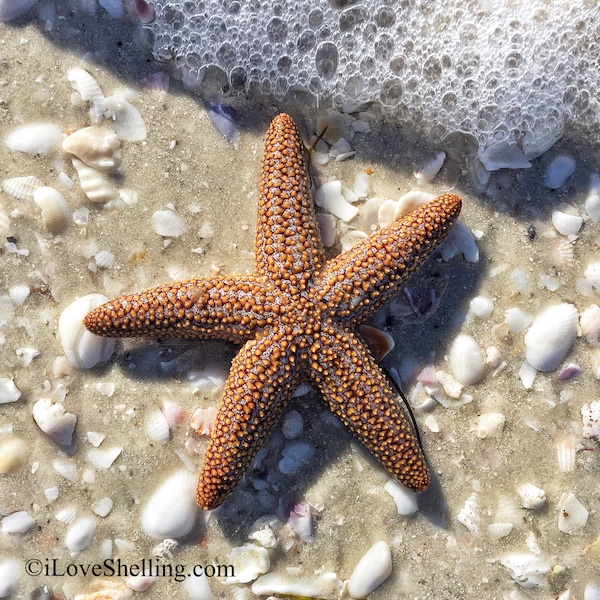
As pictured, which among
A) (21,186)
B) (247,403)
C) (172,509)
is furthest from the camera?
(21,186)

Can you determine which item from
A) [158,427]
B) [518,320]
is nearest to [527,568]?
[518,320]

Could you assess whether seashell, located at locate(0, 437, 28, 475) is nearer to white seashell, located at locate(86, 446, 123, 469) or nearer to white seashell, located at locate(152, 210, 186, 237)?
white seashell, located at locate(86, 446, 123, 469)

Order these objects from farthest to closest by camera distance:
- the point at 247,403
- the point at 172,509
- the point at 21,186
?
the point at 21,186
the point at 172,509
the point at 247,403

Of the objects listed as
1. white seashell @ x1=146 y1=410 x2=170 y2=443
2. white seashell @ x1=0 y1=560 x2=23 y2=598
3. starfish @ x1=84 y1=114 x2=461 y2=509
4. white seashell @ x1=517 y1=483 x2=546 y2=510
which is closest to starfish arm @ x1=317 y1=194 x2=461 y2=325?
starfish @ x1=84 y1=114 x2=461 y2=509

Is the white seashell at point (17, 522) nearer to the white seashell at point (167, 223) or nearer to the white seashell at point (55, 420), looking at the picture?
the white seashell at point (55, 420)

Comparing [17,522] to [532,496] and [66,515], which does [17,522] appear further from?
[532,496]

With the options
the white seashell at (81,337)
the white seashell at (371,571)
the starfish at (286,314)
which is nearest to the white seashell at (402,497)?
the white seashell at (371,571)
